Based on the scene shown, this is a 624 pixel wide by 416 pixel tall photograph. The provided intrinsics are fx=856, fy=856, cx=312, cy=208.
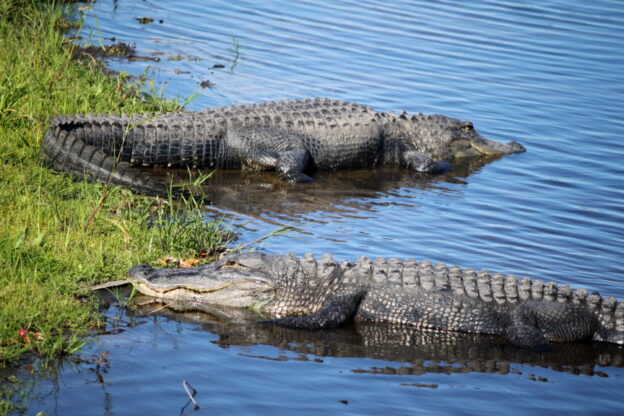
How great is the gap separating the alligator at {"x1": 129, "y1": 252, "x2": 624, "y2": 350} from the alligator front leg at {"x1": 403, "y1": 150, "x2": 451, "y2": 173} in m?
4.10

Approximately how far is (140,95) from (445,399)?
247 inches

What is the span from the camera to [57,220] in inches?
250

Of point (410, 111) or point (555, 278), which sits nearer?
point (555, 278)

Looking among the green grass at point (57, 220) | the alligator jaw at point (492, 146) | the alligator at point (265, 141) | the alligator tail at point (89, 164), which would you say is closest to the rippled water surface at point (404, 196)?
the alligator jaw at point (492, 146)

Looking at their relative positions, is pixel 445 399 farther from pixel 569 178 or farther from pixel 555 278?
pixel 569 178

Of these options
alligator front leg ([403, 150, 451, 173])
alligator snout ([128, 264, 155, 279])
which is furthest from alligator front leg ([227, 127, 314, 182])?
alligator snout ([128, 264, 155, 279])

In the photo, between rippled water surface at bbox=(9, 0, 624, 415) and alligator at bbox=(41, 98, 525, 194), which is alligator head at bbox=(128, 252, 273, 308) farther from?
alligator at bbox=(41, 98, 525, 194)

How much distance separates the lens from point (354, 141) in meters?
9.76

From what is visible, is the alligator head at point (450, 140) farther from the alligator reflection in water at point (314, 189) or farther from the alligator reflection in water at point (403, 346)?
the alligator reflection in water at point (403, 346)

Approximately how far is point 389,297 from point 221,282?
3.82 ft

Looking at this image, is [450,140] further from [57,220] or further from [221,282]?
[57,220]

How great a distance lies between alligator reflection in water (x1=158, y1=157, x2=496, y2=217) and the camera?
828 centimetres

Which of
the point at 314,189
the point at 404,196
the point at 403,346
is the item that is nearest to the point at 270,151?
the point at 314,189

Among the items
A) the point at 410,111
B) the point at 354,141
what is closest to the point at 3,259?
the point at 354,141
